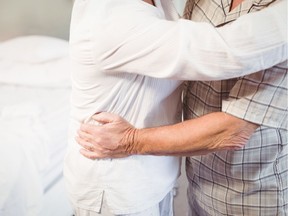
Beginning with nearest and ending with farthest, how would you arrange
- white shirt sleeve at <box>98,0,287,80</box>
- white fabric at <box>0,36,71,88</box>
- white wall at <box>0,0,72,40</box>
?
white shirt sleeve at <box>98,0,287,80</box> < white fabric at <box>0,36,71,88</box> < white wall at <box>0,0,72,40</box>

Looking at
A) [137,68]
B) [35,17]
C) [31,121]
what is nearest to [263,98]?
[137,68]

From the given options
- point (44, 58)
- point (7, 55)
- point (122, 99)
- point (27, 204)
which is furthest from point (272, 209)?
point (7, 55)

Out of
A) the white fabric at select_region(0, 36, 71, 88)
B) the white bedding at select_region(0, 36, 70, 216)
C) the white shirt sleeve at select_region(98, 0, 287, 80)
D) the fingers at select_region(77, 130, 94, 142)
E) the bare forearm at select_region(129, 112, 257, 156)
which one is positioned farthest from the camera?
the white fabric at select_region(0, 36, 71, 88)

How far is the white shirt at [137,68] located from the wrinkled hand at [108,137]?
0.02 meters

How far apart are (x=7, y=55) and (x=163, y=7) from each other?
5.23 ft

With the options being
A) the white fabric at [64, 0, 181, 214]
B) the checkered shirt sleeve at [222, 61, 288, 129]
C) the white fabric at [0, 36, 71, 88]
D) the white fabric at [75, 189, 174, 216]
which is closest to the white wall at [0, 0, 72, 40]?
the white fabric at [0, 36, 71, 88]

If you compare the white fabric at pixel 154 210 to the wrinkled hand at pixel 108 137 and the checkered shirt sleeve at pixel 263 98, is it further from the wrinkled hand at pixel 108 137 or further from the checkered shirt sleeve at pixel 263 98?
the checkered shirt sleeve at pixel 263 98

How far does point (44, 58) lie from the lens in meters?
2.01

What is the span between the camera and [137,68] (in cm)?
65

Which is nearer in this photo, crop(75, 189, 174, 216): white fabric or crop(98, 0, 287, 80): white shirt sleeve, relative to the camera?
crop(98, 0, 287, 80): white shirt sleeve

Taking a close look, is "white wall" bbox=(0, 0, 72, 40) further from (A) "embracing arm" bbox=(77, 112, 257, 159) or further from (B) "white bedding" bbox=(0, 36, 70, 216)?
(A) "embracing arm" bbox=(77, 112, 257, 159)

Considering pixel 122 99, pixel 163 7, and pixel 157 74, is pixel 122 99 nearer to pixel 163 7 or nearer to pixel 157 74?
pixel 157 74

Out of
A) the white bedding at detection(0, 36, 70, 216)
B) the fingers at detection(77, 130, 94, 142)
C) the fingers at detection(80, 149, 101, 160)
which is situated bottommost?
the white bedding at detection(0, 36, 70, 216)

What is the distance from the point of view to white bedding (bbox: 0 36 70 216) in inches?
52.7
